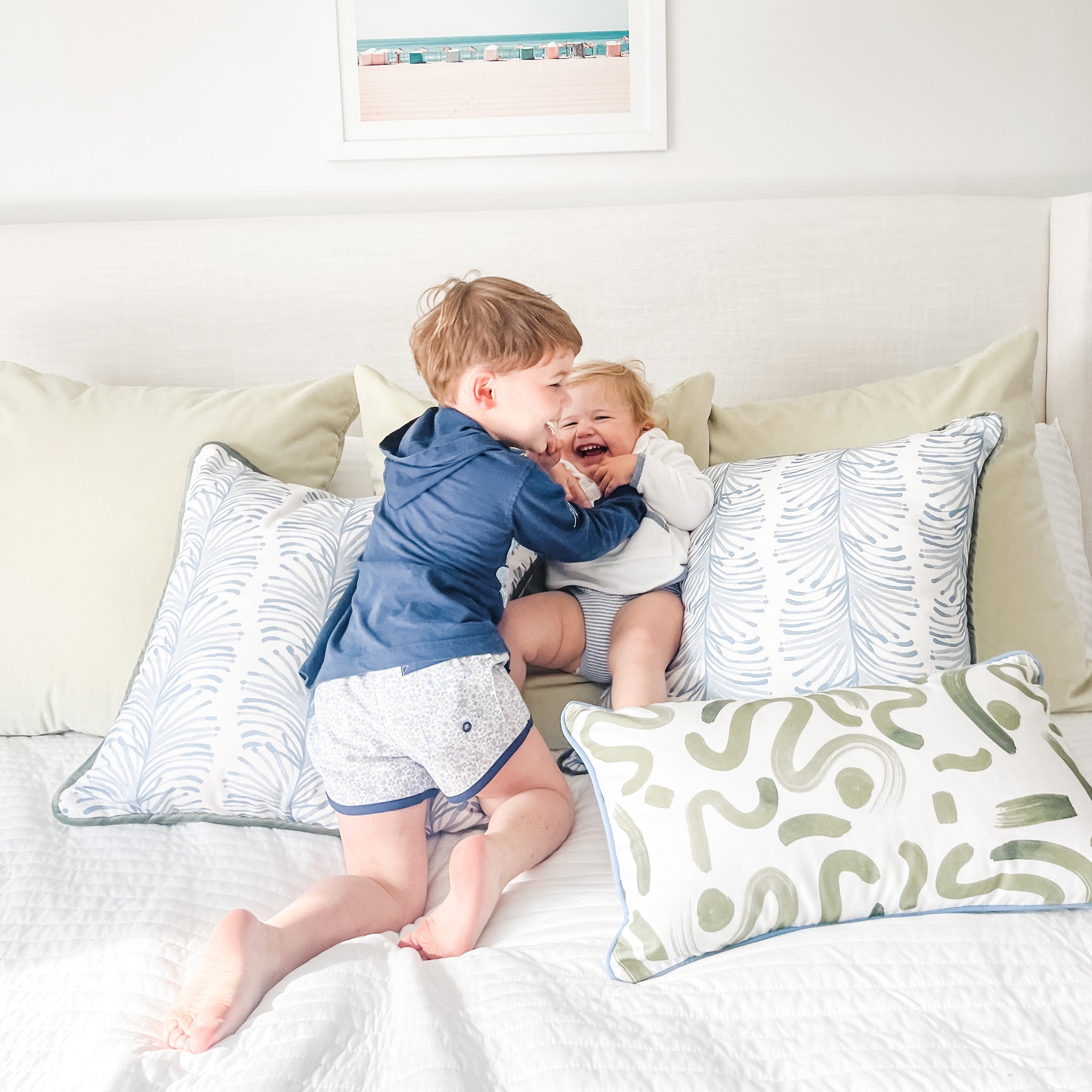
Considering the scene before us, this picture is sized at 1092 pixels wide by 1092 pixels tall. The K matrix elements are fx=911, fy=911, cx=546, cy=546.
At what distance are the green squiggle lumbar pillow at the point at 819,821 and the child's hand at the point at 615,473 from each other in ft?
1.57

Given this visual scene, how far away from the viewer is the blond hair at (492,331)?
117cm

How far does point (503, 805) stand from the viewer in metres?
1.07

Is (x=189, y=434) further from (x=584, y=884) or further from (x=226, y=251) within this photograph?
(x=584, y=884)

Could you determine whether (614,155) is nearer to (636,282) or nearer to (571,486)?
(636,282)

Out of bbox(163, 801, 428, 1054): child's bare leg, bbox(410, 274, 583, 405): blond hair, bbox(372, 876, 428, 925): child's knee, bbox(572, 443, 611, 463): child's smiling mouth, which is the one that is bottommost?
bbox(372, 876, 428, 925): child's knee

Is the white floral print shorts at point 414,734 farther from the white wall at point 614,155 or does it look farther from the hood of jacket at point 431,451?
the white wall at point 614,155

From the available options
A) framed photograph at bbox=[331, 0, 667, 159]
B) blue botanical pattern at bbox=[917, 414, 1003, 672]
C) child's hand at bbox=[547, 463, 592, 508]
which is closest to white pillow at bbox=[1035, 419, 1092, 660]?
blue botanical pattern at bbox=[917, 414, 1003, 672]

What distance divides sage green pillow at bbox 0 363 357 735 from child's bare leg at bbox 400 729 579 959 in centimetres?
60

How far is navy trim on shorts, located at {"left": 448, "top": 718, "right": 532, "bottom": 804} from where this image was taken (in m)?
1.07

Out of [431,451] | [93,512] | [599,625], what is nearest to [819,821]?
[599,625]

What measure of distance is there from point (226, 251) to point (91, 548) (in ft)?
2.18

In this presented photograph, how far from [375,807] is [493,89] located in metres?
1.39

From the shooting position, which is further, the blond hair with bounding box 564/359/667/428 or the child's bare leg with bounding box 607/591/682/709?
the blond hair with bounding box 564/359/667/428

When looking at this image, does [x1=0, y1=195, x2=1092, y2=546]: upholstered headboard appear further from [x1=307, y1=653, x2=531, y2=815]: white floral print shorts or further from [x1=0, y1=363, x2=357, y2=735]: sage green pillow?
[x1=307, y1=653, x2=531, y2=815]: white floral print shorts
